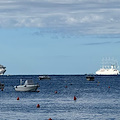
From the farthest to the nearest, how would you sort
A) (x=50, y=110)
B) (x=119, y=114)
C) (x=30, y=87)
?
(x=30, y=87) < (x=50, y=110) < (x=119, y=114)

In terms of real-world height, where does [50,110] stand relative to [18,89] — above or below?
below

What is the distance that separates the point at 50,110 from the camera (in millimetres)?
75250

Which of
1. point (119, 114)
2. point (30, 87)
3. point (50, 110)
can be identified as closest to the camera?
point (119, 114)

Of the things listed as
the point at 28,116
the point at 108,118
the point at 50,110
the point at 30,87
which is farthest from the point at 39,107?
the point at 30,87

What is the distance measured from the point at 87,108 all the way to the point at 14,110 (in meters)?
12.9

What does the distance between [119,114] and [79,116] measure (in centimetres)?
666

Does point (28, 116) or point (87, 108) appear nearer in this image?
point (28, 116)

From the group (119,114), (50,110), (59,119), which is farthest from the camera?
(50,110)

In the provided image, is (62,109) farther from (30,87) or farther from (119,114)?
(30,87)

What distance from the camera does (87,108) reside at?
7825 cm

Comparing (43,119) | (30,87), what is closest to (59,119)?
(43,119)

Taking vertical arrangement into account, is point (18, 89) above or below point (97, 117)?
above

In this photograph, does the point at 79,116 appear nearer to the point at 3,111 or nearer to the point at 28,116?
the point at 28,116

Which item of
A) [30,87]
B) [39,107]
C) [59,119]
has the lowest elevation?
[59,119]
